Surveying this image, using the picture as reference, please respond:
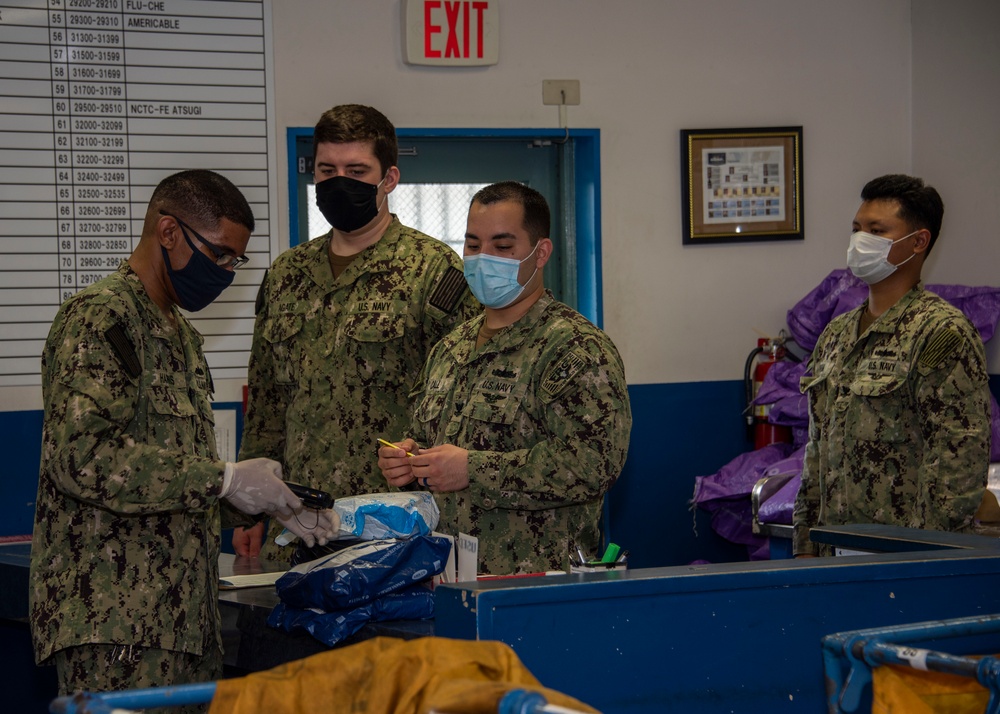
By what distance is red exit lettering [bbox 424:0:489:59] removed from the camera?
5.22 metres

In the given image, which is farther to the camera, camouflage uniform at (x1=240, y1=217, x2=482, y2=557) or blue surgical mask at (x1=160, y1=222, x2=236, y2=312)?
camouflage uniform at (x1=240, y1=217, x2=482, y2=557)

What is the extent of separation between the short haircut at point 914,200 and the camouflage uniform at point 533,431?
1302mm

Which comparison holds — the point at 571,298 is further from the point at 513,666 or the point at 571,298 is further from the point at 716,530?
the point at 513,666

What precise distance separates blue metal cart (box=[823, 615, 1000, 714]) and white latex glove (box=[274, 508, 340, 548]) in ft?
4.39

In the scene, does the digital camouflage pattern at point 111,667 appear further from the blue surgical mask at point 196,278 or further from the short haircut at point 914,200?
the short haircut at point 914,200

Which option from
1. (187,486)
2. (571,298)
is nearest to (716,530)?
(571,298)

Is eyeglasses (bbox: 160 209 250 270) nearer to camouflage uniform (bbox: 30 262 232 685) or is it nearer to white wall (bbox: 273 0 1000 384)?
camouflage uniform (bbox: 30 262 232 685)

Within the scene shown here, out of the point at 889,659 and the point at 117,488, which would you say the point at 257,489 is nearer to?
the point at 117,488

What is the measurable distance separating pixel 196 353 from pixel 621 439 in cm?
103

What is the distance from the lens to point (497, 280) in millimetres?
2941

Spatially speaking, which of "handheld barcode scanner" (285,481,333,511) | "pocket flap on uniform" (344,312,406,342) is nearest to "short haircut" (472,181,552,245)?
"pocket flap on uniform" (344,312,406,342)

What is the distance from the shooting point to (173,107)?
16.4 feet

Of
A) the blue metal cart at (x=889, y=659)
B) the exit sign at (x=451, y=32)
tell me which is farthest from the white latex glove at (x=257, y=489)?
the exit sign at (x=451, y=32)

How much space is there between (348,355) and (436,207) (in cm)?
231
